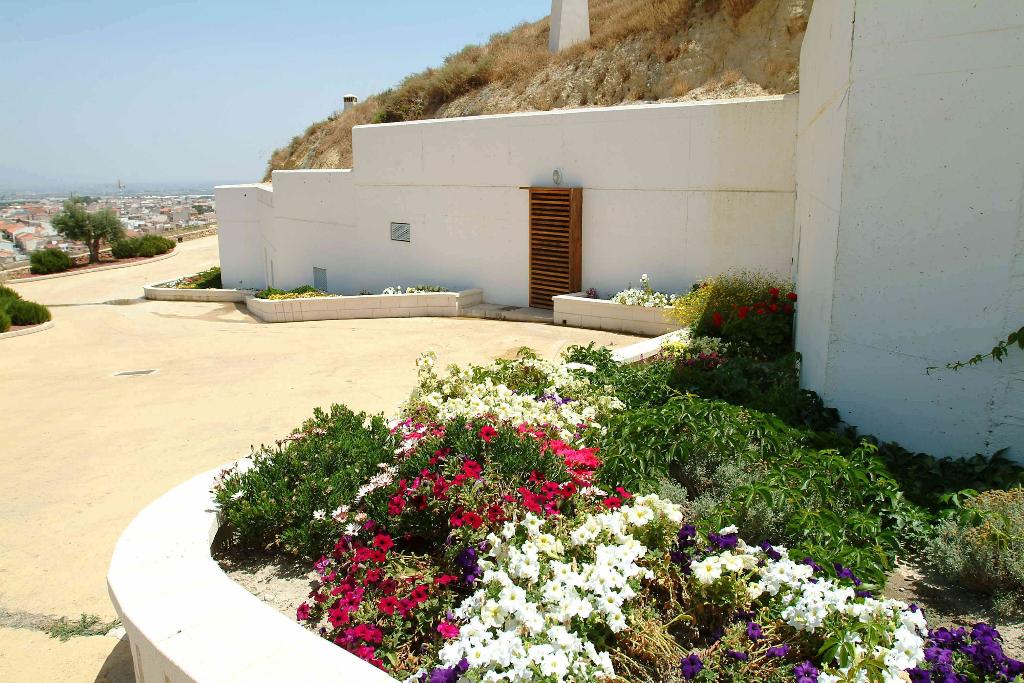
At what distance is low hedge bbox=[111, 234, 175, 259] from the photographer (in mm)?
33781

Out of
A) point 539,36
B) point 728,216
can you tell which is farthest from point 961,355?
point 539,36

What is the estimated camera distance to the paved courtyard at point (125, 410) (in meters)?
4.18

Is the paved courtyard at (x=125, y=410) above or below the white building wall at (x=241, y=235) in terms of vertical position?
below

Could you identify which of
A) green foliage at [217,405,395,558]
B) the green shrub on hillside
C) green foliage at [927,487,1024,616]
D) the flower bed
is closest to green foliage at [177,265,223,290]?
the green shrub on hillside

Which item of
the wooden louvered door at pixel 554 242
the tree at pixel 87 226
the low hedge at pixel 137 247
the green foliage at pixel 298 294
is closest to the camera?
the wooden louvered door at pixel 554 242

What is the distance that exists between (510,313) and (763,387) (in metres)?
7.49

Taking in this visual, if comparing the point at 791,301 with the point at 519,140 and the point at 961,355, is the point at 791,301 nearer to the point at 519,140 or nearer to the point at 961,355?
the point at 961,355

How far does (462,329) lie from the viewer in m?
12.1

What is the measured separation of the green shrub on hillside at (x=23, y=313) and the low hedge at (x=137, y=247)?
2020 cm

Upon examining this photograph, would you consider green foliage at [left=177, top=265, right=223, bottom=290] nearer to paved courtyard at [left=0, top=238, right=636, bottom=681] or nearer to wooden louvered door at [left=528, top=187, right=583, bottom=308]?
paved courtyard at [left=0, top=238, right=636, bottom=681]

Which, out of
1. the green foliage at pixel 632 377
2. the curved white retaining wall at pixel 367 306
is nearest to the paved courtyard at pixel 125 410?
the curved white retaining wall at pixel 367 306

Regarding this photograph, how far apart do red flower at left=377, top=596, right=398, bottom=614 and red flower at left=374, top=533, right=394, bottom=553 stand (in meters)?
0.34

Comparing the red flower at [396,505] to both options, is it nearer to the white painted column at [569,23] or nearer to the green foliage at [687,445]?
the green foliage at [687,445]

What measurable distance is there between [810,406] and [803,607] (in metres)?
2.47
